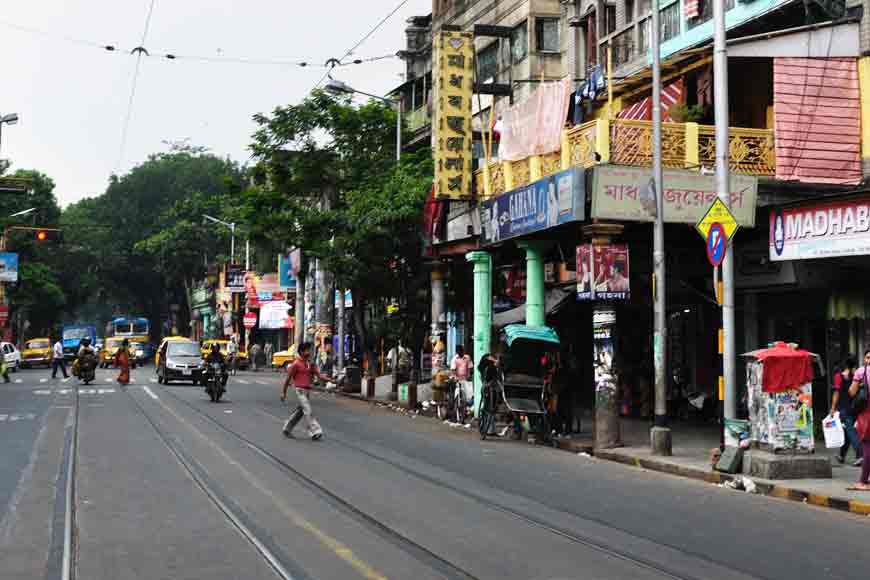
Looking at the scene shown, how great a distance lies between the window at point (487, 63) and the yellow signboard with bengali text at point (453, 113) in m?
11.9

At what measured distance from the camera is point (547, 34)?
117ft

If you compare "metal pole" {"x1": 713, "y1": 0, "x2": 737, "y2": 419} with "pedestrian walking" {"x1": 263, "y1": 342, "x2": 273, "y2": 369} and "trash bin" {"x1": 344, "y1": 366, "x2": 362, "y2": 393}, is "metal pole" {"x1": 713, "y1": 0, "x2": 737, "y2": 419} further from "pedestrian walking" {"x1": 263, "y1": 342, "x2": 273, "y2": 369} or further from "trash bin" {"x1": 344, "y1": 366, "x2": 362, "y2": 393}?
"pedestrian walking" {"x1": 263, "y1": 342, "x2": 273, "y2": 369}

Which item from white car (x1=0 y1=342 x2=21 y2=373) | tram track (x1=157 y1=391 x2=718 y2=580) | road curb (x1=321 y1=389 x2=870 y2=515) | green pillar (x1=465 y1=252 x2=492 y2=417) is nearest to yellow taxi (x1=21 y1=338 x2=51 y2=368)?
white car (x1=0 y1=342 x2=21 y2=373)

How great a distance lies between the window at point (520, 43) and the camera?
35562 mm

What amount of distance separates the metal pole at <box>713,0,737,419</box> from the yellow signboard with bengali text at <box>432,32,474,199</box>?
9.12 meters

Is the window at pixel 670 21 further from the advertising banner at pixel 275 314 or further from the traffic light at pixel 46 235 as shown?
the advertising banner at pixel 275 314

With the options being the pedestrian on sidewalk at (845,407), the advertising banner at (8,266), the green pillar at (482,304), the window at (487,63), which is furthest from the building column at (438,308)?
the advertising banner at (8,266)

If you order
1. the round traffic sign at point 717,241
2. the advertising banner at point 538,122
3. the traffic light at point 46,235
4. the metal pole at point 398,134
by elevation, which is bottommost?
the round traffic sign at point 717,241

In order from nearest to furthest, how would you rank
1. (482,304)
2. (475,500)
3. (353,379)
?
1. (475,500)
2. (482,304)
3. (353,379)

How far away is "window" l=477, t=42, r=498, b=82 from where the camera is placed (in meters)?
38.0

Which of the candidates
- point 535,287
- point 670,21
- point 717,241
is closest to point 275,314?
point 535,287

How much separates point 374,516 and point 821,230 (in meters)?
10.6

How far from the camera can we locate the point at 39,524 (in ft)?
34.9

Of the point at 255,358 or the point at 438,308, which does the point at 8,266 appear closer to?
the point at 255,358
